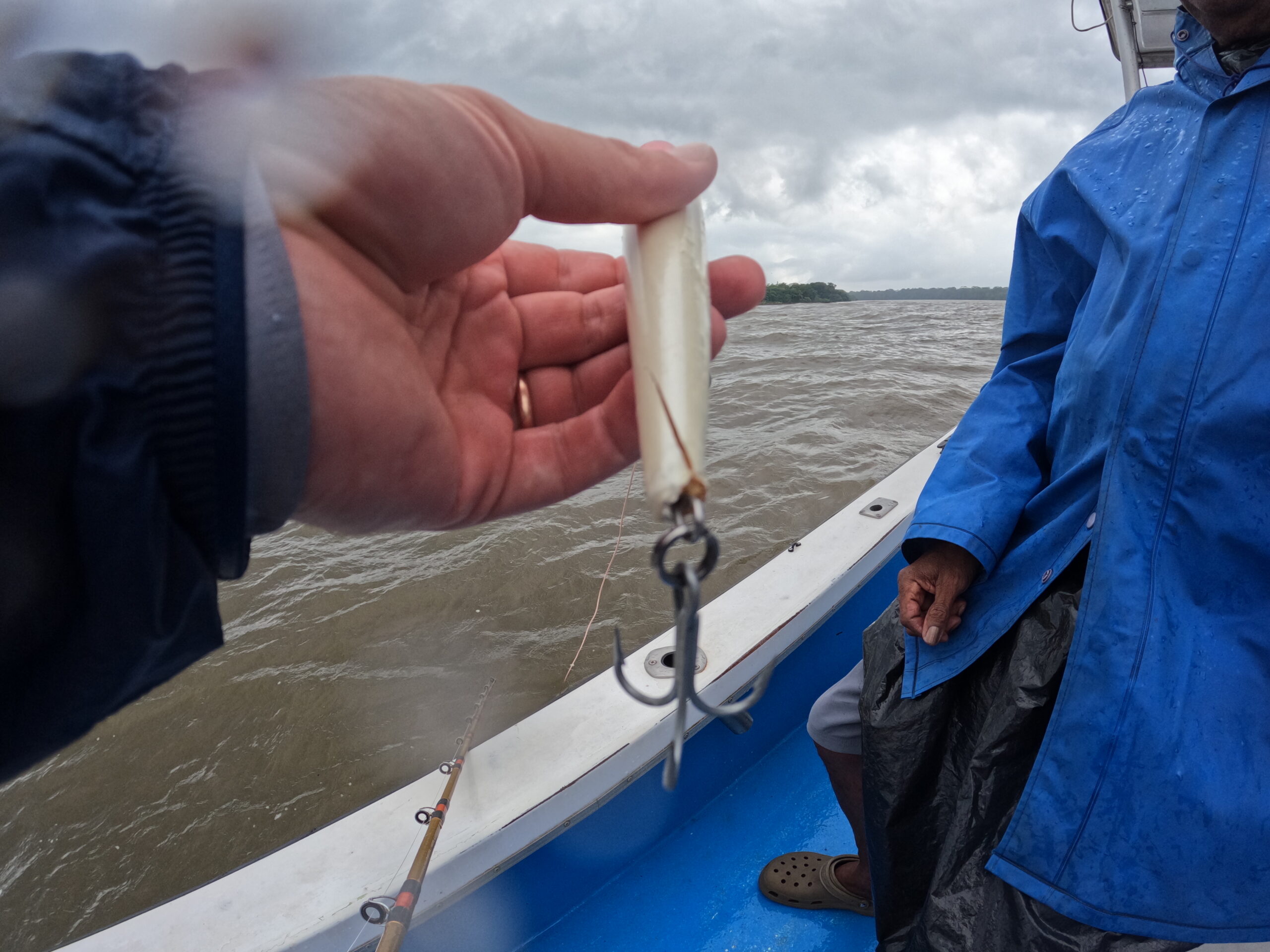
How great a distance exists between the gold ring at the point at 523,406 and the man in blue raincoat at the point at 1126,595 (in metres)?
0.99

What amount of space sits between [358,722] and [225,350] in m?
3.30

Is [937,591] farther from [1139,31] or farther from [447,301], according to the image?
[1139,31]

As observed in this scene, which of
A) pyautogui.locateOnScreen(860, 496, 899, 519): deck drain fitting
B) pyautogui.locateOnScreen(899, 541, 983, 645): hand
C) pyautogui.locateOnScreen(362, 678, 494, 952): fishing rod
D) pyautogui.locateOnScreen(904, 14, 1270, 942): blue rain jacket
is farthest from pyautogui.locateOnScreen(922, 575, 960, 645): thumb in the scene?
pyautogui.locateOnScreen(860, 496, 899, 519): deck drain fitting

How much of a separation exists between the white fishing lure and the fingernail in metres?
0.07

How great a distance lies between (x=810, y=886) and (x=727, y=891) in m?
0.26

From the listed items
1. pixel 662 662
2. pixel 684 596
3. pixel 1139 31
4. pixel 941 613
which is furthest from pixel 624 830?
pixel 1139 31

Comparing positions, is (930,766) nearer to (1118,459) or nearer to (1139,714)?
(1139,714)

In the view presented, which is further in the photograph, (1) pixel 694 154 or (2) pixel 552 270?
(2) pixel 552 270

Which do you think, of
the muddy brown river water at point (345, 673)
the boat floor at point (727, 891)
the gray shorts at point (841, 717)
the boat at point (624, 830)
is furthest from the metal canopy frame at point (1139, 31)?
the boat floor at point (727, 891)

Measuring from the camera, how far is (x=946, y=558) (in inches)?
64.6

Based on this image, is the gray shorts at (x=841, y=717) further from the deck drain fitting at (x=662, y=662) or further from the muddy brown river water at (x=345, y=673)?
the muddy brown river water at (x=345, y=673)

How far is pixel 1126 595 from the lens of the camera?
1294mm

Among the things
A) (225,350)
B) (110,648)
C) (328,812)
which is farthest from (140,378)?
(328,812)

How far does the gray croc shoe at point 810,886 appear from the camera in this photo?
206 cm
